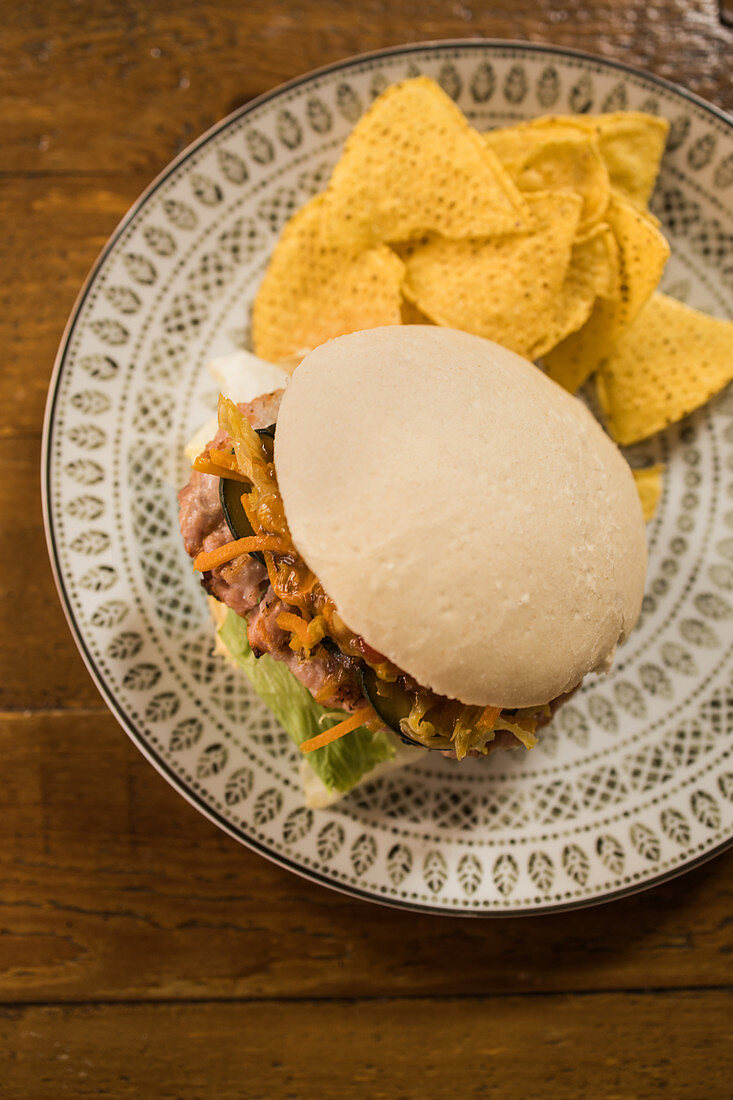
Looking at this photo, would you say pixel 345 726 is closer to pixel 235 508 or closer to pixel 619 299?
pixel 235 508

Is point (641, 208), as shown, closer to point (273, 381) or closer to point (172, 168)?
point (273, 381)

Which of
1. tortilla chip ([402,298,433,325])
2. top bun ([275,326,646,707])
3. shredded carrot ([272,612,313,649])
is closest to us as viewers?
top bun ([275,326,646,707])

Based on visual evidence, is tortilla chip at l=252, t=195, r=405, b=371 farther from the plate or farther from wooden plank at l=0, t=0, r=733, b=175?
wooden plank at l=0, t=0, r=733, b=175

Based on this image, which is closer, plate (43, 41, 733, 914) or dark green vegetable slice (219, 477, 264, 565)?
dark green vegetable slice (219, 477, 264, 565)

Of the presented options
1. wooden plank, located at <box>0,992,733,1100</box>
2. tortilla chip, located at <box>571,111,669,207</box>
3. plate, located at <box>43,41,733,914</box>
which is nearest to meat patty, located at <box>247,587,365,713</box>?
plate, located at <box>43,41,733,914</box>

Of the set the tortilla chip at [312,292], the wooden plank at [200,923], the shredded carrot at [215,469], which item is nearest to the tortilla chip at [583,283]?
the tortilla chip at [312,292]

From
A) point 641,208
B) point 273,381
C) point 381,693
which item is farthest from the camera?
point 641,208

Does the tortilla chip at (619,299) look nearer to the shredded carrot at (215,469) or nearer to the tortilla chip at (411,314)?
the tortilla chip at (411,314)

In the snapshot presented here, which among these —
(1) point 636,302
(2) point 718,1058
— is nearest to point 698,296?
(1) point 636,302
